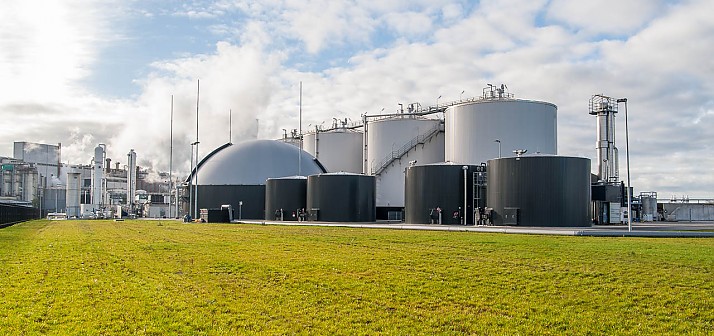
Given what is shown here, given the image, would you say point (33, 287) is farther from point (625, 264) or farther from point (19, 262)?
point (625, 264)

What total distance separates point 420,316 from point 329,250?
12.7 metres

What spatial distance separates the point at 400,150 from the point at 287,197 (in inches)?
619

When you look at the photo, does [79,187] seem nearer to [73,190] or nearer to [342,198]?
[73,190]

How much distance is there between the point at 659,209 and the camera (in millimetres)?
88812

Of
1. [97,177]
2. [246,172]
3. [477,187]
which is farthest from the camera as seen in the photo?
[97,177]

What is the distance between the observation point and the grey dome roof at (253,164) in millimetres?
80625

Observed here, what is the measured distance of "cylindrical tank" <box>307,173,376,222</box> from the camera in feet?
205

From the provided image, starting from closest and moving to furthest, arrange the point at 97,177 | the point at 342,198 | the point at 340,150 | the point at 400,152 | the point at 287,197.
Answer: the point at 342,198 < the point at 287,197 < the point at 400,152 < the point at 340,150 < the point at 97,177

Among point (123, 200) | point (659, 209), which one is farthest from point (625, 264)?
point (123, 200)

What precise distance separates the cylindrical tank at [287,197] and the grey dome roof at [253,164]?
982 cm

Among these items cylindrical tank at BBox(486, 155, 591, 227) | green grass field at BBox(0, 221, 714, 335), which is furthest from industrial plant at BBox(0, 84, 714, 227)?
green grass field at BBox(0, 221, 714, 335)

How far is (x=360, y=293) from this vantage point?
1363 centimetres

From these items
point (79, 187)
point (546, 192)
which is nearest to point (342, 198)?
point (546, 192)

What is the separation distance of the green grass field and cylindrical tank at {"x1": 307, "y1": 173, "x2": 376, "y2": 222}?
132 feet
